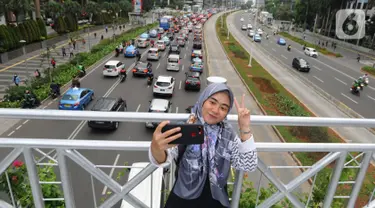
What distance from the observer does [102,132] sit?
47.3ft

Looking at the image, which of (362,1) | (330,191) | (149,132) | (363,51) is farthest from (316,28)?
(330,191)

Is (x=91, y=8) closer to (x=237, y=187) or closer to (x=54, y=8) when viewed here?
(x=54, y=8)

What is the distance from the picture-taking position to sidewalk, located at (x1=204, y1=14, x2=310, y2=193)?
10266 mm

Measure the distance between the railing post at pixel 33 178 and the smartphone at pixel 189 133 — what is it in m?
1.31

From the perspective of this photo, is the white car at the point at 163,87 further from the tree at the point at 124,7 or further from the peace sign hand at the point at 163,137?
the tree at the point at 124,7

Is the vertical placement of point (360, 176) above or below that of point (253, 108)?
above

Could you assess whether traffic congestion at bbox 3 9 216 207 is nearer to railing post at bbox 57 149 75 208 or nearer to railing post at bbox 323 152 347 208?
railing post at bbox 57 149 75 208

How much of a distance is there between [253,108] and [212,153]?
17832 millimetres

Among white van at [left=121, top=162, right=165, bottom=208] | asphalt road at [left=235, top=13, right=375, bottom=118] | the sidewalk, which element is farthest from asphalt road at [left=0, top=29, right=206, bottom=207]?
asphalt road at [left=235, top=13, right=375, bottom=118]

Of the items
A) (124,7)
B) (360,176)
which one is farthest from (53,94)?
(124,7)

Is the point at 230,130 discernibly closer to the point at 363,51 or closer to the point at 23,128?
the point at 23,128

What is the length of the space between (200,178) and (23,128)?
15222mm

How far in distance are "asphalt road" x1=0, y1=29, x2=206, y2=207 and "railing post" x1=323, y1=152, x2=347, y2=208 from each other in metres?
3.14

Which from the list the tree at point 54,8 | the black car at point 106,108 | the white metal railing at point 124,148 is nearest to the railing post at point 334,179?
the white metal railing at point 124,148
